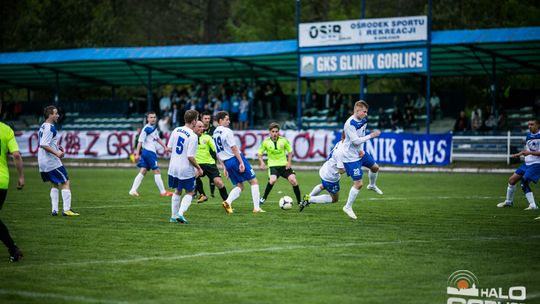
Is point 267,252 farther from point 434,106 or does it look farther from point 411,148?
point 434,106

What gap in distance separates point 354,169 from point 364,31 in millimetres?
22301

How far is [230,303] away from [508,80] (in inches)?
1997

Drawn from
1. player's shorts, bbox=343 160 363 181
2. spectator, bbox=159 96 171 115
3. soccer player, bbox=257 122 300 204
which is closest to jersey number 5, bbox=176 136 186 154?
player's shorts, bbox=343 160 363 181

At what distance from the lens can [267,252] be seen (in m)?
12.2

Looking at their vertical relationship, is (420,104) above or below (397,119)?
above

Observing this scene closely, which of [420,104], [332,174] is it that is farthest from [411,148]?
[332,174]

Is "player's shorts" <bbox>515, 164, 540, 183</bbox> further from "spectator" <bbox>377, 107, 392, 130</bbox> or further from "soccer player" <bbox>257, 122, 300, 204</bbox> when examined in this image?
"spectator" <bbox>377, 107, 392, 130</bbox>

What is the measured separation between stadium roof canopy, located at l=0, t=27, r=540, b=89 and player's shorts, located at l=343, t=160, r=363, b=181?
1971 centimetres

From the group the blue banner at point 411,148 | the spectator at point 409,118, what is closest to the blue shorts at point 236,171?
the blue banner at point 411,148

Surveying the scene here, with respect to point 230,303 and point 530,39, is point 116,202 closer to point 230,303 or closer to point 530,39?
point 230,303

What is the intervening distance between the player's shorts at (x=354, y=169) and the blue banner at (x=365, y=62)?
2101cm

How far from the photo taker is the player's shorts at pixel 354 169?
642 inches

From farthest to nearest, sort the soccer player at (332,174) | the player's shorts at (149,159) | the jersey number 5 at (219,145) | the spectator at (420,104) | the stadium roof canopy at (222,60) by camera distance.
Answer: the spectator at (420,104)
the stadium roof canopy at (222,60)
the player's shorts at (149,159)
the jersey number 5 at (219,145)
the soccer player at (332,174)

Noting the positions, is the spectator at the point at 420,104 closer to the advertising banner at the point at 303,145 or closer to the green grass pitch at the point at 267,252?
the advertising banner at the point at 303,145
